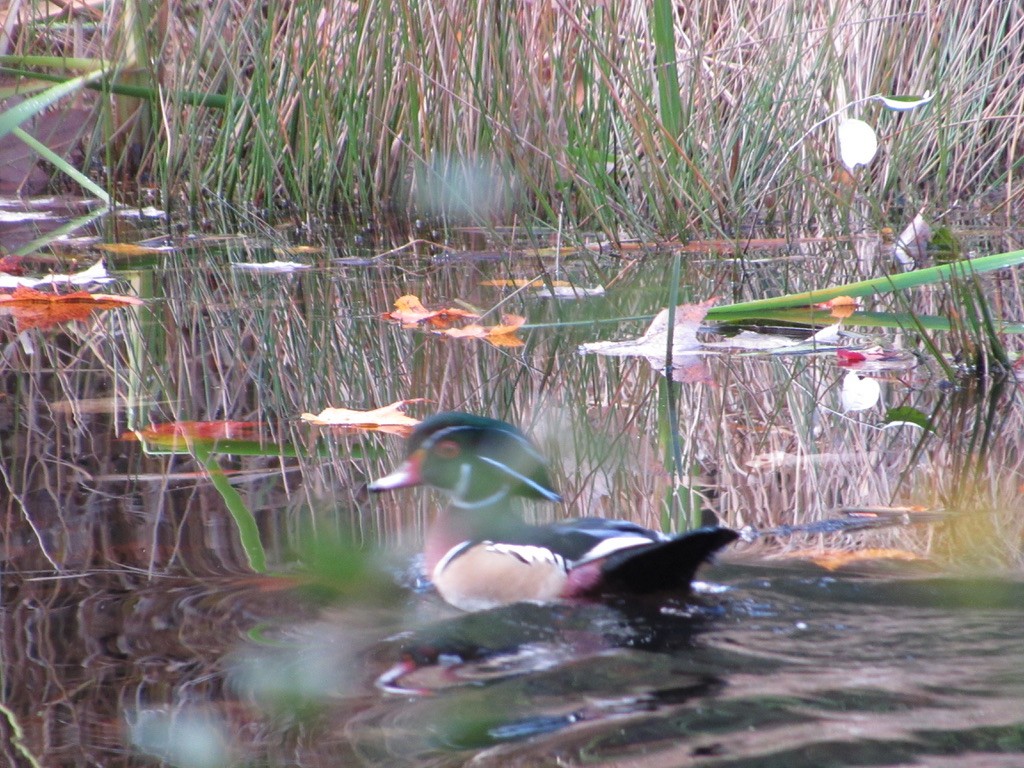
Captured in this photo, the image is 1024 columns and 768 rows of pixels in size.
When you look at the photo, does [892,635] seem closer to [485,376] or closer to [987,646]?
[987,646]

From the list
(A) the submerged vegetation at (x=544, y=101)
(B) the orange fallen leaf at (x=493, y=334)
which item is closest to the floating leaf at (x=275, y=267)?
(A) the submerged vegetation at (x=544, y=101)

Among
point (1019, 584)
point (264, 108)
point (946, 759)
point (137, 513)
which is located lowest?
point (946, 759)

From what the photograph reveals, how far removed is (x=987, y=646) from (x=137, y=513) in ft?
4.99

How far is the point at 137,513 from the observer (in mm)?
2471

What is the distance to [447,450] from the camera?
243 cm

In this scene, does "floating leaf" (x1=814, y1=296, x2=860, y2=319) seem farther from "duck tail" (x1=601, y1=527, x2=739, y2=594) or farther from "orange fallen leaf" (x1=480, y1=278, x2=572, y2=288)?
"duck tail" (x1=601, y1=527, x2=739, y2=594)

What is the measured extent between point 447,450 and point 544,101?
11.5 feet

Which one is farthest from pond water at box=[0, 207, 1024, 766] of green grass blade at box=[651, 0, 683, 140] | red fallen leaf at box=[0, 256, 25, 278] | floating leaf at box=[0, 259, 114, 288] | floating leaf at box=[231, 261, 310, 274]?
green grass blade at box=[651, 0, 683, 140]

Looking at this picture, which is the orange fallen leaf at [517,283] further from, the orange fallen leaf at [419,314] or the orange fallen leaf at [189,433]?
the orange fallen leaf at [189,433]

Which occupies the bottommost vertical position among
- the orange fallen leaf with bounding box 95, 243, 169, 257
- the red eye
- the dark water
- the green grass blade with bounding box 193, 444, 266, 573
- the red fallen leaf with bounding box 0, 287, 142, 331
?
the dark water

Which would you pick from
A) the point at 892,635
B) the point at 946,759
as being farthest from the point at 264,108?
the point at 946,759

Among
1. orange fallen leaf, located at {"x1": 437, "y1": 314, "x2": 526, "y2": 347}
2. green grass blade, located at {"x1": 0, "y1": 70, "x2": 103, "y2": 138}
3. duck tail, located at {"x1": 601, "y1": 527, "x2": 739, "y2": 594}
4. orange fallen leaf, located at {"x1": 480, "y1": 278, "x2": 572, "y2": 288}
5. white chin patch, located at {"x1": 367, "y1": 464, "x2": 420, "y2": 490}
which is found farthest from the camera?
green grass blade, located at {"x1": 0, "y1": 70, "x2": 103, "y2": 138}

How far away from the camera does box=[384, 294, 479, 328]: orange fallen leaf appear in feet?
14.3

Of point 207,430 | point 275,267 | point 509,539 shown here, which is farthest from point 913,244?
point 509,539
